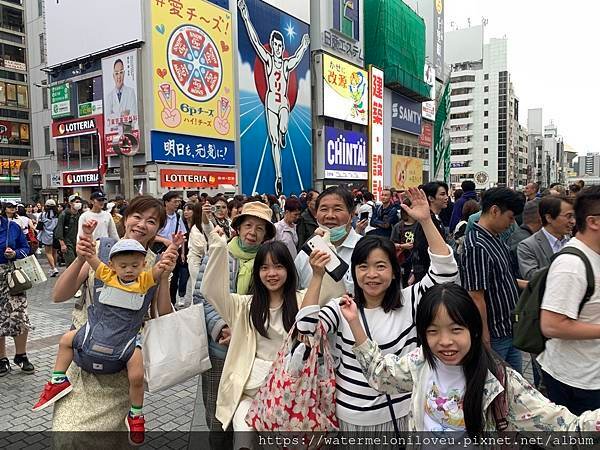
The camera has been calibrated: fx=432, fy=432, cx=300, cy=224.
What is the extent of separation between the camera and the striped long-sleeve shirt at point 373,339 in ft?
6.72

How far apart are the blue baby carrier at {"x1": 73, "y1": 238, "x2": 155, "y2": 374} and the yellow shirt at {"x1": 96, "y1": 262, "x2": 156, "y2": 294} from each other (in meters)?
0.06

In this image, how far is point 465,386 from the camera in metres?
1.72

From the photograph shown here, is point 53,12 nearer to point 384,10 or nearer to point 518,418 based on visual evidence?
point 384,10

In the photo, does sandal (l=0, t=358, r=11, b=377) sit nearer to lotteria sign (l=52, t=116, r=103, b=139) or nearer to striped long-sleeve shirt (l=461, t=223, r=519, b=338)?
striped long-sleeve shirt (l=461, t=223, r=519, b=338)

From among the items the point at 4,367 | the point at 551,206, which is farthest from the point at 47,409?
the point at 551,206

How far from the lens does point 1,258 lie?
4555 millimetres

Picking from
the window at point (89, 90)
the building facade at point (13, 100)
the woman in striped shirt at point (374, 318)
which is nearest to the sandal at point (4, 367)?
the woman in striped shirt at point (374, 318)

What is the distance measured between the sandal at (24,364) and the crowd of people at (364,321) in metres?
2.50

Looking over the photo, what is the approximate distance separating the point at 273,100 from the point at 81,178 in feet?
31.8

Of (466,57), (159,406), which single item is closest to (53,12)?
(159,406)

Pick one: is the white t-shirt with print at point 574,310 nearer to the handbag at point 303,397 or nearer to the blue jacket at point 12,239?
the handbag at point 303,397

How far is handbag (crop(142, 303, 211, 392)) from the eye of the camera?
7.94 feet

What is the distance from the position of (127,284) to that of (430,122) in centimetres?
4167

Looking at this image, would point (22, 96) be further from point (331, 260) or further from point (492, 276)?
point (492, 276)
